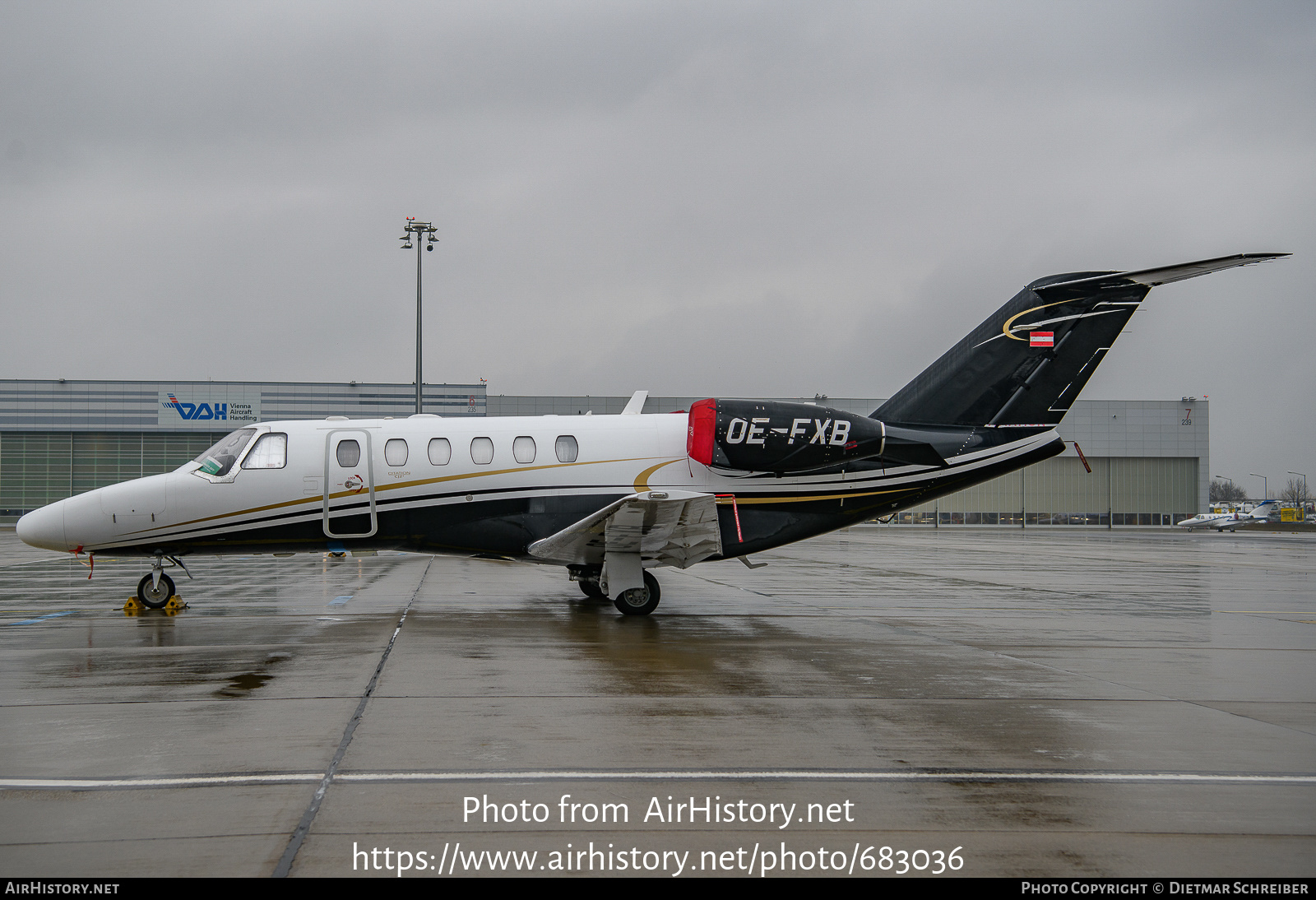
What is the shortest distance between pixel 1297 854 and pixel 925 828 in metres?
1.73

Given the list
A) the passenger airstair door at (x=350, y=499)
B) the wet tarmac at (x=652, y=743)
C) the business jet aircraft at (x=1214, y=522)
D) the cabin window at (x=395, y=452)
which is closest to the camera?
the wet tarmac at (x=652, y=743)

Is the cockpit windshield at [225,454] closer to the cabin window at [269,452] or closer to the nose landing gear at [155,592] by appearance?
the cabin window at [269,452]

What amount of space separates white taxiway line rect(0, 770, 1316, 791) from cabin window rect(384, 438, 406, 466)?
7.81 meters

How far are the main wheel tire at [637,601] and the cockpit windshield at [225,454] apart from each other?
239 inches

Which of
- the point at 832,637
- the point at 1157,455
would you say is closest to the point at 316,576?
the point at 832,637

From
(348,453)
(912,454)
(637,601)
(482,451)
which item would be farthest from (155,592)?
(912,454)

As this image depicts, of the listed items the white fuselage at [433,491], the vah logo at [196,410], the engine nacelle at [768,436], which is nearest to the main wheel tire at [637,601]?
the white fuselage at [433,491]

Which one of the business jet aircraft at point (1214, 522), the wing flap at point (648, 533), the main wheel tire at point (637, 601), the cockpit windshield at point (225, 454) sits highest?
the cockpit windshield at point (225, 454)

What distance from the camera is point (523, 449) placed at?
42.4 feet

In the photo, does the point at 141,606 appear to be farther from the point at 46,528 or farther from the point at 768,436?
the point at 768,436

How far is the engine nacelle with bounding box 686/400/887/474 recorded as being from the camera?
1265cm

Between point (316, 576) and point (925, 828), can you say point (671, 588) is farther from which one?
point (925, 828)

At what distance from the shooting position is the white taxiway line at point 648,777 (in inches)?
197

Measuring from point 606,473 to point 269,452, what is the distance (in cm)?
504
